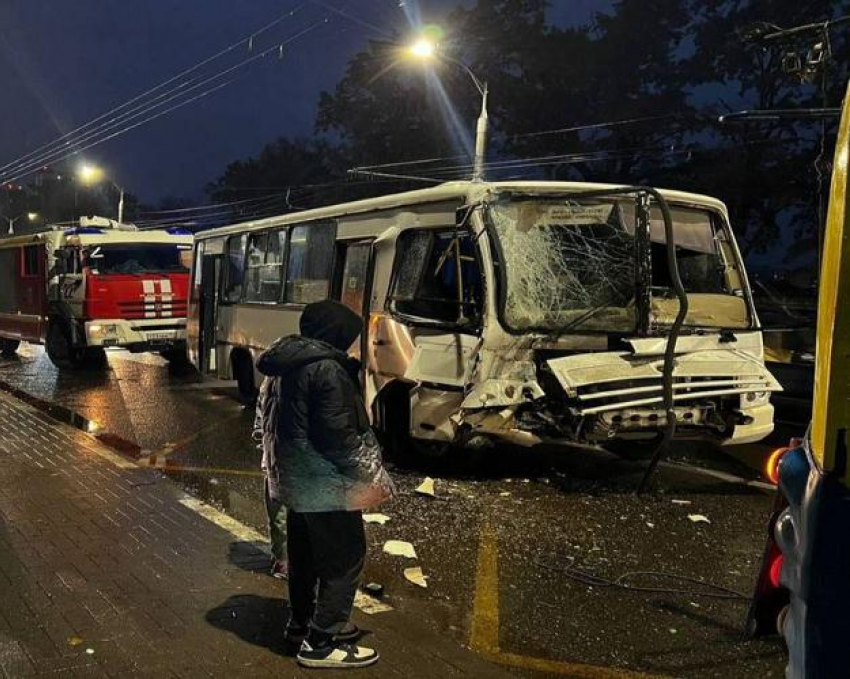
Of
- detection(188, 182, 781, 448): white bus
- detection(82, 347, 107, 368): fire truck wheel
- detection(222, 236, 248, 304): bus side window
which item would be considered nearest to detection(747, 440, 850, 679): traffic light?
detection(188, 182, 781, 448): white bus

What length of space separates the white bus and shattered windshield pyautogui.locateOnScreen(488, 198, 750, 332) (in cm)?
1

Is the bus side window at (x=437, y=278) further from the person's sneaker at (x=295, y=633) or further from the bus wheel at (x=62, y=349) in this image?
the bus wheel at (x=62, y=349)

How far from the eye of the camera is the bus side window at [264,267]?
10617 mm

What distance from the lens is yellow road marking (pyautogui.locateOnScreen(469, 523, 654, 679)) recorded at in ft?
12.4

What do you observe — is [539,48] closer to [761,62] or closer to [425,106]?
[425,106]

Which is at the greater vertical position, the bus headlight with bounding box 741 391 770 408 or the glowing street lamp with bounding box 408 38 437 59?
the glowing street lamp with bounding box 408 38 437 59

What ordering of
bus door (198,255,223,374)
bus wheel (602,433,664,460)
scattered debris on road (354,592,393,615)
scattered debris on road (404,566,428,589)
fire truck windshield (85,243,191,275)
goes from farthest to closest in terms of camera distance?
fire truck windshield (85,243,191,275) → bus door (198,255,223,374) → bus wheel (602,433,664,460) → scattered debris on road (404,566,428,589) → scattered debris on road (354,592,393,615)

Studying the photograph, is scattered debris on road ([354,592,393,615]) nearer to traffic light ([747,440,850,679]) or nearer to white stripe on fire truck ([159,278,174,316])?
traffic light ([747,440,850,679])

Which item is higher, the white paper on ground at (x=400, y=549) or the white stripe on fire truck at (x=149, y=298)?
the white stripe on fire truck at (x=149, y=298)

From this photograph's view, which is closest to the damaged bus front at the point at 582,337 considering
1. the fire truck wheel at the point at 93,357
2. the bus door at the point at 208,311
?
the bus door at the point at 208,311

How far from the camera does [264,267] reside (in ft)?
36.4

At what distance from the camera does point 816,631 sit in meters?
1.96

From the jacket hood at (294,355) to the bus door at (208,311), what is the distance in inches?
365

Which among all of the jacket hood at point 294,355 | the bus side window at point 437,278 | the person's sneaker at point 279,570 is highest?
the bus side window at point 437,278
